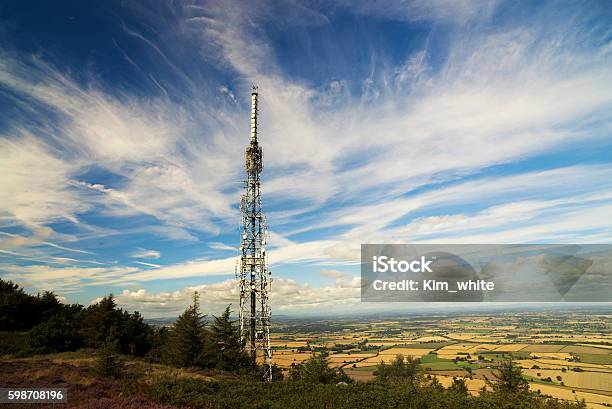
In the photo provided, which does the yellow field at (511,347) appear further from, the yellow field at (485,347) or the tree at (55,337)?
the tree at (55,337)

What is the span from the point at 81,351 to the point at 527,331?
135664 mm

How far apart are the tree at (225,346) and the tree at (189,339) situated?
3.58 ft

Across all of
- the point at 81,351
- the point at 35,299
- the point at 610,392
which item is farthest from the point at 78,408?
the point at 610,392

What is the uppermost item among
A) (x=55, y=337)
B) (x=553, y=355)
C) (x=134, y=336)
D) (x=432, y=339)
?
(x=55, y=337)

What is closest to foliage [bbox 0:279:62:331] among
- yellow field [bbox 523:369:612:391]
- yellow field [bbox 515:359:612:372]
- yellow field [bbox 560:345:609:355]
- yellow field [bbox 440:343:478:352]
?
yellow field [bbox 523:369:612:391]

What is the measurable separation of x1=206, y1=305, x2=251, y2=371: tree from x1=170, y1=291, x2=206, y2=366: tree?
1.09 metres

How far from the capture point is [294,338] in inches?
3593

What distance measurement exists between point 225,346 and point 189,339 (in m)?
3.69

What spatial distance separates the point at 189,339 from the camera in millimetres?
33344

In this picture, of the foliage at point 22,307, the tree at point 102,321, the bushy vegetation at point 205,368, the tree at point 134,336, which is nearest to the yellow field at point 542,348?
the bushy vegetation at point 205,368

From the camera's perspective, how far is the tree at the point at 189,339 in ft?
107

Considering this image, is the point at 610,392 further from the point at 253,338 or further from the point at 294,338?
the point at 294,338

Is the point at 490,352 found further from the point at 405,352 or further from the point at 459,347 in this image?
the point at 405,352

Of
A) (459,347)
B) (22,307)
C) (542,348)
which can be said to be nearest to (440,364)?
(459,347)
